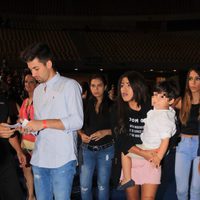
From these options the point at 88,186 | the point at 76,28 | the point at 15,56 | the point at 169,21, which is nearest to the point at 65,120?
the point at 88,186

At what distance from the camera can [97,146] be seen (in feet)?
12.2

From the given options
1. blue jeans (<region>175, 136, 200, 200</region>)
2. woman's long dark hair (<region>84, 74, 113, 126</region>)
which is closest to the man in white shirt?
woman's long dark hair (<region>84, 74, 113, 126</region>)

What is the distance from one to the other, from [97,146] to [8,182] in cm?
136

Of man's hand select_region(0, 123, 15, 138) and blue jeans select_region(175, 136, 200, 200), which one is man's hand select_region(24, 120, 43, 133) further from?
blue jeans select_region(175, 136, 200, 200)

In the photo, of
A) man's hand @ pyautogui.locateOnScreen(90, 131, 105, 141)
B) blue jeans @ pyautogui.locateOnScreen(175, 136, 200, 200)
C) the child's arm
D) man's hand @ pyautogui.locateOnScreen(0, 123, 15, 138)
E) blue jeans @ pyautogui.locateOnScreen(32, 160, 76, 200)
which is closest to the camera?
blue jeans @ pyautogui.locateOnScreen(32, 160, 76, 200)

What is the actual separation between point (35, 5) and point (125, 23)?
4.91 m

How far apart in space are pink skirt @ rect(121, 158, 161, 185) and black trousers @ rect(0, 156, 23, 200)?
91cm

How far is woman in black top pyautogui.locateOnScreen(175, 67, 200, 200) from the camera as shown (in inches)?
141

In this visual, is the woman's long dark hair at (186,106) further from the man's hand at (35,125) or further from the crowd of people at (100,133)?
the man's hand at (35,125)

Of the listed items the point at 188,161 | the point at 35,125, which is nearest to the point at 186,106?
the point at 188,161

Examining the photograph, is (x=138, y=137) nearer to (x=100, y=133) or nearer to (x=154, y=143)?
(x=154, y=143)

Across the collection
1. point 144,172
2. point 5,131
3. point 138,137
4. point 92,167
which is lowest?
point 92,167

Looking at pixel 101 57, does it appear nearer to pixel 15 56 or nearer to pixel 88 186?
pixel 15 56

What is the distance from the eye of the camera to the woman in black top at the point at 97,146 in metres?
3.70
